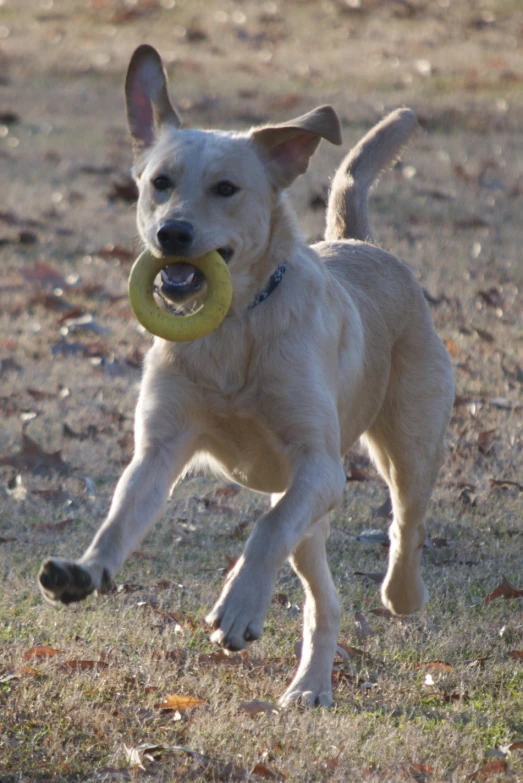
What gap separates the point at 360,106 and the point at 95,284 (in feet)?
26.9

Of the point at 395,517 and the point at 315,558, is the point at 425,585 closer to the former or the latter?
the point at 395,517

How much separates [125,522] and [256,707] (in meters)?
0.80

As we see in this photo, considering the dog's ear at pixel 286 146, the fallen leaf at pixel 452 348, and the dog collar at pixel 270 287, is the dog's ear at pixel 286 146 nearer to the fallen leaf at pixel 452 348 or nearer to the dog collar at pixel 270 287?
the dog collar at pixel 270 287

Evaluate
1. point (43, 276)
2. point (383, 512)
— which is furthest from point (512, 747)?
point (43, 276)

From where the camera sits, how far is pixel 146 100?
15.8ft

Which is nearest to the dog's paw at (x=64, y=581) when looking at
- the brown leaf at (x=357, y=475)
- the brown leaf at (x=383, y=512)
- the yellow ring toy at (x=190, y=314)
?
the yellow ring toy at (x=190, y=314)

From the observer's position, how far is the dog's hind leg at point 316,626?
4.27 m

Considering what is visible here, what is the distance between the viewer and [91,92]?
61.5 feet

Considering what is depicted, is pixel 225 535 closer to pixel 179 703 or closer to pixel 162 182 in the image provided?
pixel 179 703

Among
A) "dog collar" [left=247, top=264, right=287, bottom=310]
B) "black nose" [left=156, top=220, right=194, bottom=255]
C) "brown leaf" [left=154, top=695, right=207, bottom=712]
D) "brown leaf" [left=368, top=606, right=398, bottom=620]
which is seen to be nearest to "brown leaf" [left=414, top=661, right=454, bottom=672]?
"brown leaf" [left=368, top=606, right=398, bottom=620]

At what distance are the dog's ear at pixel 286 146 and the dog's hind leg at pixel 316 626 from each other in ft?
4.76

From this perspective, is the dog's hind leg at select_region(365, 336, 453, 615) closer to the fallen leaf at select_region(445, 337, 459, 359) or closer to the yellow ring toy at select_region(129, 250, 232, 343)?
the yellow ring toy at select_region(129, 250, 232, 343)

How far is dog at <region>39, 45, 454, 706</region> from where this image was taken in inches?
156

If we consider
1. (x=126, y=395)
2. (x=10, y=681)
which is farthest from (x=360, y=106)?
(x=10, y=681)
